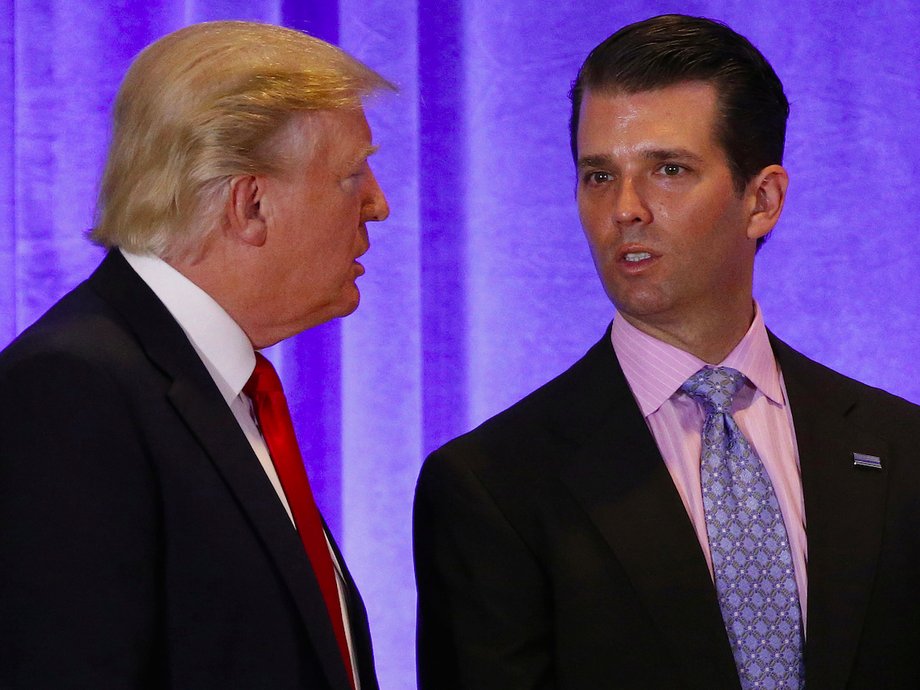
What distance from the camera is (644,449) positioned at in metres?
1.65

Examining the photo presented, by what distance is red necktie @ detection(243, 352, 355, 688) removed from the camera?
147 cm

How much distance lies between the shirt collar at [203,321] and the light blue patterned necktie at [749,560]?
575mm

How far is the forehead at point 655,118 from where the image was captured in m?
1.70

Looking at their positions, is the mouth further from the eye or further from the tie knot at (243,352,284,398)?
the tie knot at (243,352,284,398)

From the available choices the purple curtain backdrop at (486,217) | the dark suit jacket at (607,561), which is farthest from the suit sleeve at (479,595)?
the purple curtain backdrop at (486,217)

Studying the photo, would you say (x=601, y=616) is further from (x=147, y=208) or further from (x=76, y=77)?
(x=76, y=77)

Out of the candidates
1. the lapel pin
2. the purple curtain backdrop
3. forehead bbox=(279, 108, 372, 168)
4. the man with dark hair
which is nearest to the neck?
the man with dark hair

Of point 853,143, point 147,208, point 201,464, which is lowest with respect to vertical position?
point 201,464

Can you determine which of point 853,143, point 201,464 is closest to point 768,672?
point 201,464

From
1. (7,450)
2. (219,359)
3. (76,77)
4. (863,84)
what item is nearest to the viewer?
(7,450)

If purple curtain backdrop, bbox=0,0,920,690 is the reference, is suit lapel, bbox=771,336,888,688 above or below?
below

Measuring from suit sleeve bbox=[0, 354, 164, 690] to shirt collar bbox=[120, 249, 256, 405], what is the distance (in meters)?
0.18

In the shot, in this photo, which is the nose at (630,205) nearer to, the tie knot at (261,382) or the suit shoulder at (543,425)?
the suit shoulder at (543,425)

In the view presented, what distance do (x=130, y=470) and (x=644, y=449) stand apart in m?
0.65
